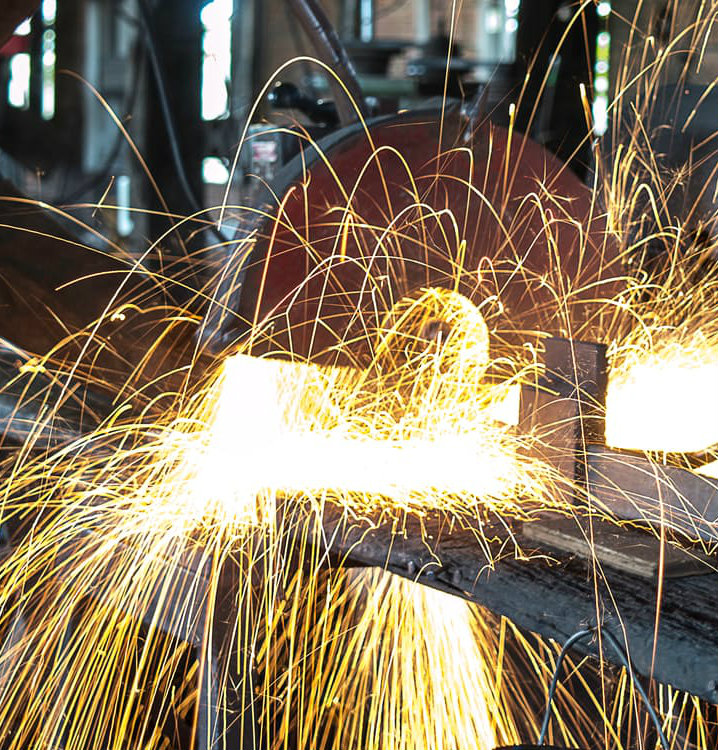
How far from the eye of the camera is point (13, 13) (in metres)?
1.88

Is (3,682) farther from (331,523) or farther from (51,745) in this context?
(331,523)

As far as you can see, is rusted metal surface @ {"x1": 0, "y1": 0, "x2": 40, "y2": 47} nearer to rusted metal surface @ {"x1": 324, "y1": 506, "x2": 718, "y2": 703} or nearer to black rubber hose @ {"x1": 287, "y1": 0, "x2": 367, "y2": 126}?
black rubber hose @ {"x1": 287, "y1": 0, "x2": 367, "y2": 126}

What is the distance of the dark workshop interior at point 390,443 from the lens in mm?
1472

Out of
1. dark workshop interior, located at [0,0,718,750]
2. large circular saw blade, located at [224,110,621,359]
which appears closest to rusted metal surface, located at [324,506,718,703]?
dark workshop interior, located at [0,0,718,750]

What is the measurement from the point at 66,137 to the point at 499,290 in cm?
524

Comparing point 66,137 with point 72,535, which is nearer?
point 72,535

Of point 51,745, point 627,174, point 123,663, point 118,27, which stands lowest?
point 51,745

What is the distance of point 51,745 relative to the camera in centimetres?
175

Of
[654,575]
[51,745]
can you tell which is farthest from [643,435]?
[51,745]

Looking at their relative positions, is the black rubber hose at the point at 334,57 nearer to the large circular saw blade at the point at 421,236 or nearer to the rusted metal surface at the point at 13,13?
the large circular saw blade at the point at 421,236

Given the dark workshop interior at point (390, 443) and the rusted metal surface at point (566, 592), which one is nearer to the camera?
the rusted metal surface at point (566, 592)

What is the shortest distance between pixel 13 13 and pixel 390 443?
3.58ft

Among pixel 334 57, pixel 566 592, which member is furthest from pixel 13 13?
pixel 566 592

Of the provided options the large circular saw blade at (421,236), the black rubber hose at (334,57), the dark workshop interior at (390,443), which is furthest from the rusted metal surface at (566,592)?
the black rubber hose at (334,57)
